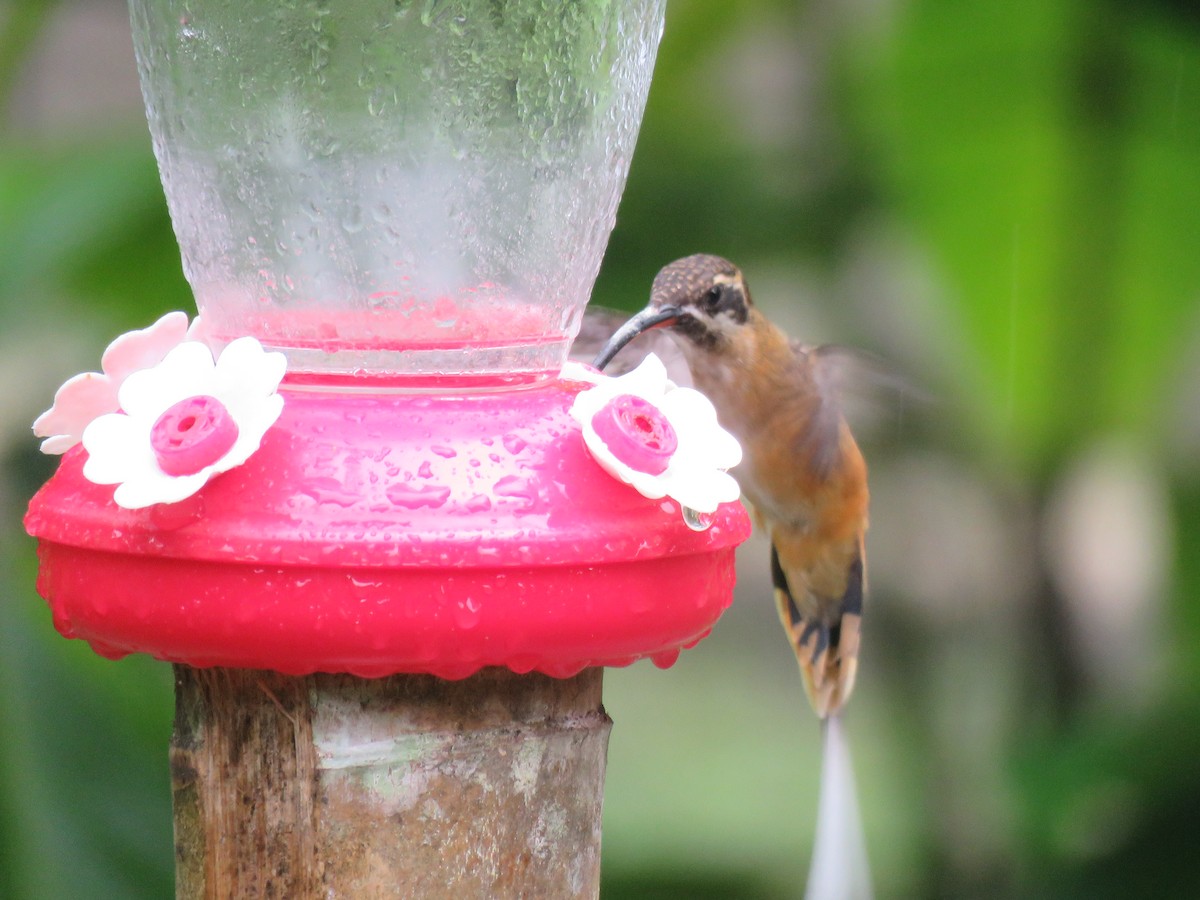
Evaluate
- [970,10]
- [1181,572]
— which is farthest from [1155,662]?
[970,10]

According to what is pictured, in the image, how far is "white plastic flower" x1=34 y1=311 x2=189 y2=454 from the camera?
1270 millimetres

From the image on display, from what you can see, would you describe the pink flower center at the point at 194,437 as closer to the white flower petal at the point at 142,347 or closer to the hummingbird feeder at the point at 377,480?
the hummingbird feeder at the point at 377,480

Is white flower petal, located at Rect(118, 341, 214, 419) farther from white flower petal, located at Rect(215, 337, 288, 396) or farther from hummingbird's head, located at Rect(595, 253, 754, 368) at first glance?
hummingbird's head, located at Rect(595, 253, 754, 368)

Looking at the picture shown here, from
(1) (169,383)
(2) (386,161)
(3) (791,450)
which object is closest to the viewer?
(1) (169,383)

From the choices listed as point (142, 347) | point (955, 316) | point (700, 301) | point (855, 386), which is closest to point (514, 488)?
point (142, 347)

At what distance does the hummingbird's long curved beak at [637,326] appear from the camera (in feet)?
5.60

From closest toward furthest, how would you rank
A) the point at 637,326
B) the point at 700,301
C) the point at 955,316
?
1. the point at 637,326
2. the point at 700,301
3. the point at 955,316

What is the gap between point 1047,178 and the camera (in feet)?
10.7

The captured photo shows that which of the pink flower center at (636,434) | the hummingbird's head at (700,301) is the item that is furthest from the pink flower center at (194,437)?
the hummingbird's head at (700,301)

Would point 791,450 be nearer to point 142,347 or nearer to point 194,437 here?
point 142,347

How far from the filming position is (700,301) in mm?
2016

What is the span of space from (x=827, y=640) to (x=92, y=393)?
137cm

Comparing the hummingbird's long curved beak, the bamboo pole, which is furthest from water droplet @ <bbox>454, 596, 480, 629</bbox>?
the hummingbird's long curved beak

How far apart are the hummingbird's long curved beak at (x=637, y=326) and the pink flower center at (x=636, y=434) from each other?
1.55 ft
